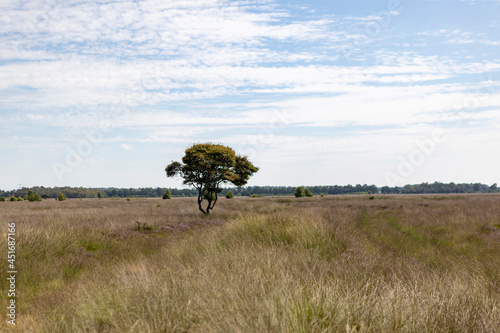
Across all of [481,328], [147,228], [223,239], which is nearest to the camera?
[481,328]

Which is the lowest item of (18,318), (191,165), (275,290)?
(18,318)

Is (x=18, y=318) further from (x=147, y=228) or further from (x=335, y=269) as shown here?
(x=147, y=228)

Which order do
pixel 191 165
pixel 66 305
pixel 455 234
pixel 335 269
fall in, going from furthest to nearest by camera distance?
pixel 191 165 → pixel 455 234 → pixel 335 269 → pixel 66 305

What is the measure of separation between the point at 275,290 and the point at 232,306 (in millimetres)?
543

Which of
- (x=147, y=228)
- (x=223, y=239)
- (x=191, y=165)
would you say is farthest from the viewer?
(x=191, y=165)

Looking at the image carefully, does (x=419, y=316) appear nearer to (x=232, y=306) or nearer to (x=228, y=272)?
(x=232, y=306)

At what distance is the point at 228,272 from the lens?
5.61 m

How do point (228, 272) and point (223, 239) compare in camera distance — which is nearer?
point (228, 272)

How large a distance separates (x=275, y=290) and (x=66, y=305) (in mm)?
3309

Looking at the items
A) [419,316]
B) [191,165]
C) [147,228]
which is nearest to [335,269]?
[419,316]

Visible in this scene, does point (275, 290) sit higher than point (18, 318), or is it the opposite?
point (275, 290)

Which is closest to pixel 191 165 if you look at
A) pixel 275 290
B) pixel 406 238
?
pixel 406 238

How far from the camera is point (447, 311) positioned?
13.6 ft

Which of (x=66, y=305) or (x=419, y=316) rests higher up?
(x=419, y=316)
